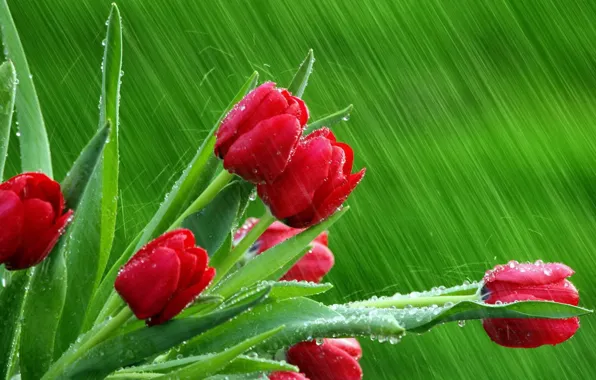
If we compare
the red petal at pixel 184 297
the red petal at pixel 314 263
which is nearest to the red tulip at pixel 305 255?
the red petal at pixel 314 263

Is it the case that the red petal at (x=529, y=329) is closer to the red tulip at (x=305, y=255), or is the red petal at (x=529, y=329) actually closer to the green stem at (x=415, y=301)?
the green stem at (x=415, y=301)

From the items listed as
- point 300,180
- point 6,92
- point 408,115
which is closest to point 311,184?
point 300,180

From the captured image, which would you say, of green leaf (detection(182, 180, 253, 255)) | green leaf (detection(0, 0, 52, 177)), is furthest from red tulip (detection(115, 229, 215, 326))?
green leaf (detection(0, 0, 52, 177))

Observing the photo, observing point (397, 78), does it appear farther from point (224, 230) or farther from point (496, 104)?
point (224, 230)

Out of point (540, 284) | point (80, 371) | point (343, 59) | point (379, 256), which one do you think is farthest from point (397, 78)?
point (80, 371)

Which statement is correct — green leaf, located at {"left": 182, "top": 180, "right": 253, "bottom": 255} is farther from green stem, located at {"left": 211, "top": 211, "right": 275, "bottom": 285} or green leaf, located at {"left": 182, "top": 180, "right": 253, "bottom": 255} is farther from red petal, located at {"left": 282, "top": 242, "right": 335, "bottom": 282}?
red petal, located at {"left": 282, "top": 242, "right": 335, "bottom": 282}
